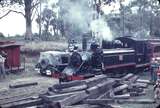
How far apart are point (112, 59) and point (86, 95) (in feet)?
26.6

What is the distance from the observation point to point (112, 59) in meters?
20.7

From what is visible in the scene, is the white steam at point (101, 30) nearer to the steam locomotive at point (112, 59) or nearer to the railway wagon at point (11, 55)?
the steam locomotive at point (112, 59)

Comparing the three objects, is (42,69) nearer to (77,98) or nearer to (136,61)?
(136,61)

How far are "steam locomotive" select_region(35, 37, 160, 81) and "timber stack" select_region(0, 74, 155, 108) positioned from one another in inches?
127

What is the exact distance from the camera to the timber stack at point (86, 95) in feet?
38.5

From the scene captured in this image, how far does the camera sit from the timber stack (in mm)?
11746

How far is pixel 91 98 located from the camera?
13250 millimetres

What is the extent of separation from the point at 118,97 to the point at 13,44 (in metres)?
11.0

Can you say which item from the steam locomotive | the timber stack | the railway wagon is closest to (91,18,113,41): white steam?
the steam locomotive

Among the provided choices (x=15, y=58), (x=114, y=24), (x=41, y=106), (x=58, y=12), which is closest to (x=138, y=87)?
(x=41, y=106)

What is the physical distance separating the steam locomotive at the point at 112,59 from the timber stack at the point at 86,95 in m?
3.22

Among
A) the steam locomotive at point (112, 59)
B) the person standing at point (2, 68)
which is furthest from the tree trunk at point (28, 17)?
the person standing at point (2, 68)

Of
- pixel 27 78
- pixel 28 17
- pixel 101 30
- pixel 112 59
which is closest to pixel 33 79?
pixel 27 78

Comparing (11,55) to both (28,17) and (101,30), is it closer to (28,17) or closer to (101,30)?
(101,30)
